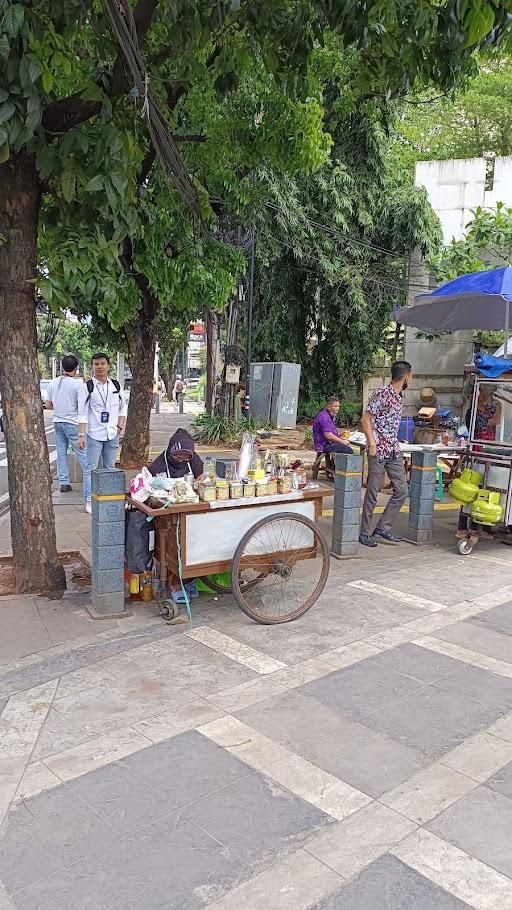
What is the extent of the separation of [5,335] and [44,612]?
81.8 inches

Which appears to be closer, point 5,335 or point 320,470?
point 5,335

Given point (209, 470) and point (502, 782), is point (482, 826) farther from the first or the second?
point (209, 470)

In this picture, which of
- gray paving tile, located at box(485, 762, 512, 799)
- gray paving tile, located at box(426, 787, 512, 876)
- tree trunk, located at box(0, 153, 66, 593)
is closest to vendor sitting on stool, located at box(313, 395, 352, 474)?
tree trunk, located at box(0, 153, 66, 593)

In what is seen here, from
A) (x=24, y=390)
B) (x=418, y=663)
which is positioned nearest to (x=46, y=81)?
(x=24, y=390)

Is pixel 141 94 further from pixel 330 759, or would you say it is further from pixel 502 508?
pixel 502 508

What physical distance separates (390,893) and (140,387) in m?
9.62

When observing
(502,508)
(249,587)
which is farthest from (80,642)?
(502,508)

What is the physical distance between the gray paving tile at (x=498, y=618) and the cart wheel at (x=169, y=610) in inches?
88.7

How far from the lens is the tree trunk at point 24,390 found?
16.5ft

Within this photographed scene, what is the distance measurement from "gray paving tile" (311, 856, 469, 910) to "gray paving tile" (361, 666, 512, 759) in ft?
2.86

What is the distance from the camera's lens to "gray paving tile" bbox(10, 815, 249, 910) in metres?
2.42

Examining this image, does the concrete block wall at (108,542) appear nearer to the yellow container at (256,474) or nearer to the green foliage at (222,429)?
the yellow container at (256,474)

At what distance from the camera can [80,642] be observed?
4.63 metres

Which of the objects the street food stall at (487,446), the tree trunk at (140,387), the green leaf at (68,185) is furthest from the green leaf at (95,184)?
the tree trunk at (140,387)
